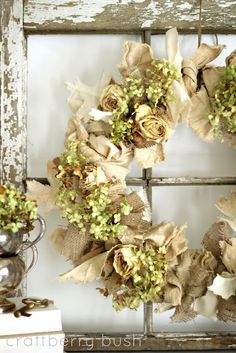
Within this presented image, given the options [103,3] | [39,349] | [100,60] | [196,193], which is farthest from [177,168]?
[39,349]

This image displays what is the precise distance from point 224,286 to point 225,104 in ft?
1.22

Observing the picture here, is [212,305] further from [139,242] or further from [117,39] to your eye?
[117,39]

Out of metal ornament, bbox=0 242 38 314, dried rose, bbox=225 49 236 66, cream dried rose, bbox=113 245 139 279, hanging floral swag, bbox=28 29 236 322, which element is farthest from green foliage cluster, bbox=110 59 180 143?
metal ornament, bbox=0 242 38 314

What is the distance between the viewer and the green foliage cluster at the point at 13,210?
1.20m

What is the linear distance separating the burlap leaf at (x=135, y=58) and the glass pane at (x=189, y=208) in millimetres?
271

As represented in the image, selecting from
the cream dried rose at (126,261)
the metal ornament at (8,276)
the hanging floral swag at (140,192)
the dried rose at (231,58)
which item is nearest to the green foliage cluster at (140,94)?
the hanging floral swag at (140,192)

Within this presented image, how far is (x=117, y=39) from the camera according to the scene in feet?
4.92

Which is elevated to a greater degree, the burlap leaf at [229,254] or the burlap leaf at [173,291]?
the burlap leaf at [229,254]

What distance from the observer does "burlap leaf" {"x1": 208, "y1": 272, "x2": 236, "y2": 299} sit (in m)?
1.38

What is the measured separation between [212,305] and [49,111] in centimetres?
55

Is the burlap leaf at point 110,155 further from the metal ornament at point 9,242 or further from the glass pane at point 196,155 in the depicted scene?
the metal ornament at point 9,242

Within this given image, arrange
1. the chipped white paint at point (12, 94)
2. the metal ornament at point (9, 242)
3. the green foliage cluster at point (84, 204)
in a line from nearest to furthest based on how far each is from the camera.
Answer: the metal ornament at point (9, 242) → the green foliage cluster at point (84, 204) → the chipped white paint at point (12, 94)

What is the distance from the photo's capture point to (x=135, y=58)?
4.63 ft

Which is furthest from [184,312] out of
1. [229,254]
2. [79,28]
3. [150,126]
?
[79,28]
